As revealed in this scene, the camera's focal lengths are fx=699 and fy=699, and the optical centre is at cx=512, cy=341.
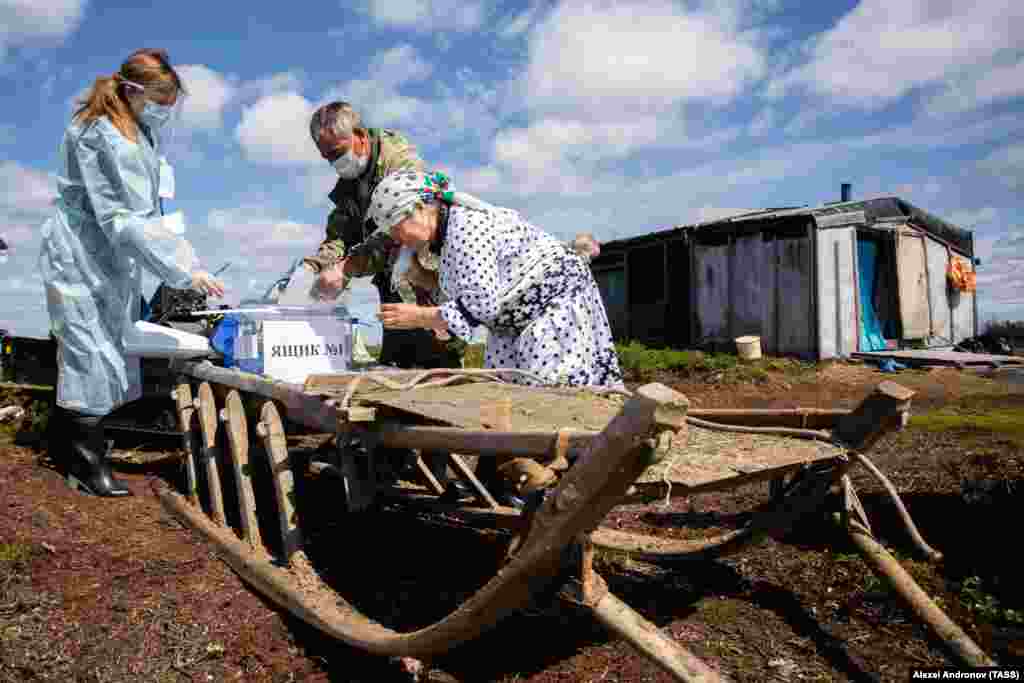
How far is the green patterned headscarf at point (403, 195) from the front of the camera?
2.74 m

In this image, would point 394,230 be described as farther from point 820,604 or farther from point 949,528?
point 949,528

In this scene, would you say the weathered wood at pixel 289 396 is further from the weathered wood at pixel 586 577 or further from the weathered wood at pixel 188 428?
the weathered wood at pixel 586 577

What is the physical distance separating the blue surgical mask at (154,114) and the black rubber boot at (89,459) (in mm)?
1680

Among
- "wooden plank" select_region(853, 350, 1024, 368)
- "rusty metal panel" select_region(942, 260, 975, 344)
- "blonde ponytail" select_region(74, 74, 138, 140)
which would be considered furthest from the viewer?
"rusty metal panel" select_region(942, 260, 975, 344)

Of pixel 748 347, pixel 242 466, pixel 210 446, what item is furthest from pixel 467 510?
pixel 748 347

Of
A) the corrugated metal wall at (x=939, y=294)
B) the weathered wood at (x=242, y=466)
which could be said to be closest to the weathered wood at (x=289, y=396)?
the weathered wood at (x=242, y=466)

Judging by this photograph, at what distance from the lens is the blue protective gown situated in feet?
12.0

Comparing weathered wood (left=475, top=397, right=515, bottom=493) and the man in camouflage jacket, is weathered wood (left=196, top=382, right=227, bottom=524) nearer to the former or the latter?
the man in camouflage jacket

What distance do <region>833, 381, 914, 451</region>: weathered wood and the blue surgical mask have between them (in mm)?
3778

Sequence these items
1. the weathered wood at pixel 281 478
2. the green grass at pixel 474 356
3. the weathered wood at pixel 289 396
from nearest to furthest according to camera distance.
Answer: the weathered wood at pixel 289 396 → the weathered wood at pixel 281 478 → the green grass at pixel 474 356

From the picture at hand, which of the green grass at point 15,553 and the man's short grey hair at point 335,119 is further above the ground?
the man's short grey hair at point 335,119

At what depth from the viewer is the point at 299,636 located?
251 cm

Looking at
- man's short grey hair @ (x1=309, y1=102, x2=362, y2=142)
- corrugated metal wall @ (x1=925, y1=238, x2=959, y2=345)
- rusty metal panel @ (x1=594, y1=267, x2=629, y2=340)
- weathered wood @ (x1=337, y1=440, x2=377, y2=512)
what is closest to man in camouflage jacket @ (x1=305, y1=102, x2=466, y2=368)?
man's short grey hair @ (x1=309, y1=102, x2=362, y2=142)

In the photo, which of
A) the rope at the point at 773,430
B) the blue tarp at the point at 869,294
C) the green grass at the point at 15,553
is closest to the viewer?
the rope at the point at 773,430
